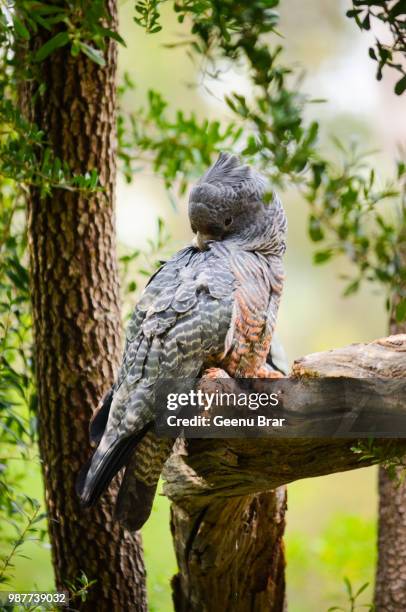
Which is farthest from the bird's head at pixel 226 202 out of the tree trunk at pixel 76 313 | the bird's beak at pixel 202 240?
the tree trunk at pixel 76 313

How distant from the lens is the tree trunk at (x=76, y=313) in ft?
5.30

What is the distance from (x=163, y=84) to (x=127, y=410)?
230 cm

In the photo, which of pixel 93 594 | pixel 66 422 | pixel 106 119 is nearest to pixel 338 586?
pixel 93 594

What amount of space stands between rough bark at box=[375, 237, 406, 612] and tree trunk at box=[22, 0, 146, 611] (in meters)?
0.61

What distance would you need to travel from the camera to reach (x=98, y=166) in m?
1.65

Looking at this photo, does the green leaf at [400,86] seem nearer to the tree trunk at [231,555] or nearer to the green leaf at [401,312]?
the green leaf at [401,312]

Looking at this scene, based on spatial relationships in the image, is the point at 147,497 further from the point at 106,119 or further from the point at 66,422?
the point at 106,119

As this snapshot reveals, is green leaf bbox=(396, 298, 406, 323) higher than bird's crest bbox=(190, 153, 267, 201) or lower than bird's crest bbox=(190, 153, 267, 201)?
lower

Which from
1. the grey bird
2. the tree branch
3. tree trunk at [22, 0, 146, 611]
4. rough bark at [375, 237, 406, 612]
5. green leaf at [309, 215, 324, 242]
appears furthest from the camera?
rough bark at [375, 237, 406, 612]

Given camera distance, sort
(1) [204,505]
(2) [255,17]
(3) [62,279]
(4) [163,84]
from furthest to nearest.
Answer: (4) [163,84], (3) [62,279], (1) [204,505], (2) [255,17]

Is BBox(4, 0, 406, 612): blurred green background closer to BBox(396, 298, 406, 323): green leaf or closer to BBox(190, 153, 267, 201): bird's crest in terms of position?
BBox(190, 153, 267, 201): bird's crest

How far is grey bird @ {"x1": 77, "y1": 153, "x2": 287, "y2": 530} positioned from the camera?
128 cm

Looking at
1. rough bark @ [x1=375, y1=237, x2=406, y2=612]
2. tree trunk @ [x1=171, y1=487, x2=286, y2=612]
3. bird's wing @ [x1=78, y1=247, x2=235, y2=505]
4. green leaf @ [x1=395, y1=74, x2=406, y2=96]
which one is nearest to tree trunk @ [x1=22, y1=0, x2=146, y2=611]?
tree trunk @ [x1=171, y1=487, x2=286, y2=612]

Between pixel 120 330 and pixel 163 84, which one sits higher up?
pixel 163 84
